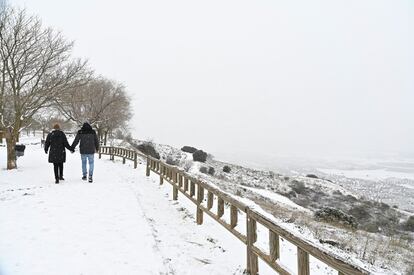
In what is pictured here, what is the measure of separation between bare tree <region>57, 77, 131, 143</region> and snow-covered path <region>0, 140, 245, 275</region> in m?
31.2

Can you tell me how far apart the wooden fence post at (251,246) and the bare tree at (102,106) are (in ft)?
118

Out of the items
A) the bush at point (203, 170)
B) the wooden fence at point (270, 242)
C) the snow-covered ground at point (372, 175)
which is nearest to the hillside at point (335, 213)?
the bush at point (203, 170)

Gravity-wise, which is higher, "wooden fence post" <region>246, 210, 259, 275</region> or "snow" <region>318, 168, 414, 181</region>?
"wooden fence post" <region>246, 210, 259, 275</region>

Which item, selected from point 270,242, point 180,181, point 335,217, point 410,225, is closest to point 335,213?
point 335,217

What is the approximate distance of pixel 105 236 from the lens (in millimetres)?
6668

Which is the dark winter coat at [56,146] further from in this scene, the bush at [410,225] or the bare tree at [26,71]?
the bush at [410,225]

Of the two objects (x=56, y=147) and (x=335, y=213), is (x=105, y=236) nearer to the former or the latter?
(x=56, y=147)

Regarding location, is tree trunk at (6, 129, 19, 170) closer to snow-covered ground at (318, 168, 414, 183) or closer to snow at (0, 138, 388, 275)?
snow at (0, 138, 388, 275)

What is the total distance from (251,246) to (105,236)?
2.83 m

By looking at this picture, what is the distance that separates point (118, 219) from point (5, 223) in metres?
2.16

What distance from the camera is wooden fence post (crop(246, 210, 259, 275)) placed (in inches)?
211

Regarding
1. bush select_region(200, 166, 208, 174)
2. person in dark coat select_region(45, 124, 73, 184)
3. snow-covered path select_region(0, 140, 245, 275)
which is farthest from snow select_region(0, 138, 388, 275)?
bush select_region(200, 166, 208, 174)

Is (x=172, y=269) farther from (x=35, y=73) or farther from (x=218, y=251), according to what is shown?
(x=35, y=73)

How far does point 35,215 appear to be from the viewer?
25.3 ft
